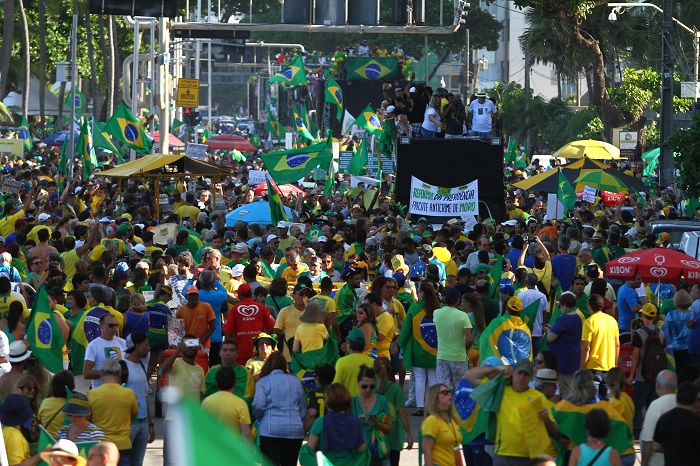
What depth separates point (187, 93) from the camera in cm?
4016

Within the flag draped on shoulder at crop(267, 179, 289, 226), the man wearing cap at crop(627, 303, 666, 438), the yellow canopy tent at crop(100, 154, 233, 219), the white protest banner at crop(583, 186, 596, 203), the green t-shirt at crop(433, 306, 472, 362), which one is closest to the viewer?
the man wearing cap at crop(627, 303, 666, 438)

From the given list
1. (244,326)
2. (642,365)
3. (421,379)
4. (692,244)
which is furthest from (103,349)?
(692,244)

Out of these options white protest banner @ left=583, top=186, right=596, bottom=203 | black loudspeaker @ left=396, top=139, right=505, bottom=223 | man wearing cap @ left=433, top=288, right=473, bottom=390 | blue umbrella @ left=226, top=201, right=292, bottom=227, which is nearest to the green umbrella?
white protest banner @ left=583, top=186, right=596, bottom=203

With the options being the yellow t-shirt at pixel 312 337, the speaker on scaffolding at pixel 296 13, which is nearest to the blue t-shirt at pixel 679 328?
the yellow t-shirt at pixel 312 337

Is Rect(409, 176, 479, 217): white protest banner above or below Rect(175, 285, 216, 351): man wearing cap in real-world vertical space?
below

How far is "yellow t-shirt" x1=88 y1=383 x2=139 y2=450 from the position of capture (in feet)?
28.2

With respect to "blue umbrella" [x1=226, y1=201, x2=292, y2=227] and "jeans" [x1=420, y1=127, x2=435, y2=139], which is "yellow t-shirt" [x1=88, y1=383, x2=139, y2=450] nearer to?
"blue umbrella" [x1=226, y1=201, x2=292, y2=227]

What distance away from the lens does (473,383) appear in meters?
8.60

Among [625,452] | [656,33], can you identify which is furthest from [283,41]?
[625,452]

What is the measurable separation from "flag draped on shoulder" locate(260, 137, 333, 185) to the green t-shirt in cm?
1153

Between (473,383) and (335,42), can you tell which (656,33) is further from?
(335,42)

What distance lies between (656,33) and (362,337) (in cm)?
3582

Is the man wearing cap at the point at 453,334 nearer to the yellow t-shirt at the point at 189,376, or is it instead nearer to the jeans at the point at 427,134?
the yellow t-shirt at the point at 189,376

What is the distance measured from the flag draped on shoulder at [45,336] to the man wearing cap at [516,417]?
340 centimetres
